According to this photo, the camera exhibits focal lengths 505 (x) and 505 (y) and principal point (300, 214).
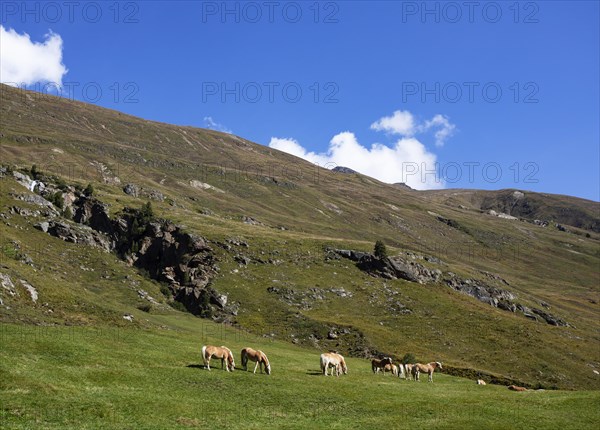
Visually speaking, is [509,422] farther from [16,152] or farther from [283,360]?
[16,152]

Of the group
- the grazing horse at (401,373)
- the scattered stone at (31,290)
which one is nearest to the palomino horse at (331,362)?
the grazing horse at (401,373)

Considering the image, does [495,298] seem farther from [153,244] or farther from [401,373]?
[401,373]

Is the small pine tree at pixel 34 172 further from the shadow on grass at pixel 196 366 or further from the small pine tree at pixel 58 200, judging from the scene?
the shadow on grass at pixel 196 366

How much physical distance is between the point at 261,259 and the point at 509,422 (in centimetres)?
9395

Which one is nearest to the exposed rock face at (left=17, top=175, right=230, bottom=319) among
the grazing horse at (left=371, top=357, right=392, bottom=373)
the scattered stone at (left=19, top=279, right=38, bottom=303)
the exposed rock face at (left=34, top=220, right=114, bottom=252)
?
the exposed rock face at (left=34, top=220, right=114, bottom=252)

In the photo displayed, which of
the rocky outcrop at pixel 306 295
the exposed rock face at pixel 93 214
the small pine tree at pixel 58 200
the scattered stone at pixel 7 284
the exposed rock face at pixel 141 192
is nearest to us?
the scattered stone at pixel 7 284

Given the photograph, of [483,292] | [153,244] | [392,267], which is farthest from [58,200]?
[483,292]

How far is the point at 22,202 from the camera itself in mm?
118000

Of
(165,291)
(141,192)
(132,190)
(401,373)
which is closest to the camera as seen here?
(401,373)

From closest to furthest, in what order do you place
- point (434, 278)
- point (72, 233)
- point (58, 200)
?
point (72, 233) < point (58, 200) < point (434, 278)

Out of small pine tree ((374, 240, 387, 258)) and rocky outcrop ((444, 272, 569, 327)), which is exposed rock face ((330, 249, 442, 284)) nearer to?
small pine tree ((374, 240, 387, 258))

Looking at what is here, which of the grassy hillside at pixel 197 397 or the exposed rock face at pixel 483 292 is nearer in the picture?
the grassy hillside at pixel 197 397

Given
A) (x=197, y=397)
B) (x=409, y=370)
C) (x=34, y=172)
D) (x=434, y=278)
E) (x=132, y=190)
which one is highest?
(x=132, y=190)

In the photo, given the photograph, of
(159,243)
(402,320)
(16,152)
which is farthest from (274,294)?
(16,152)
